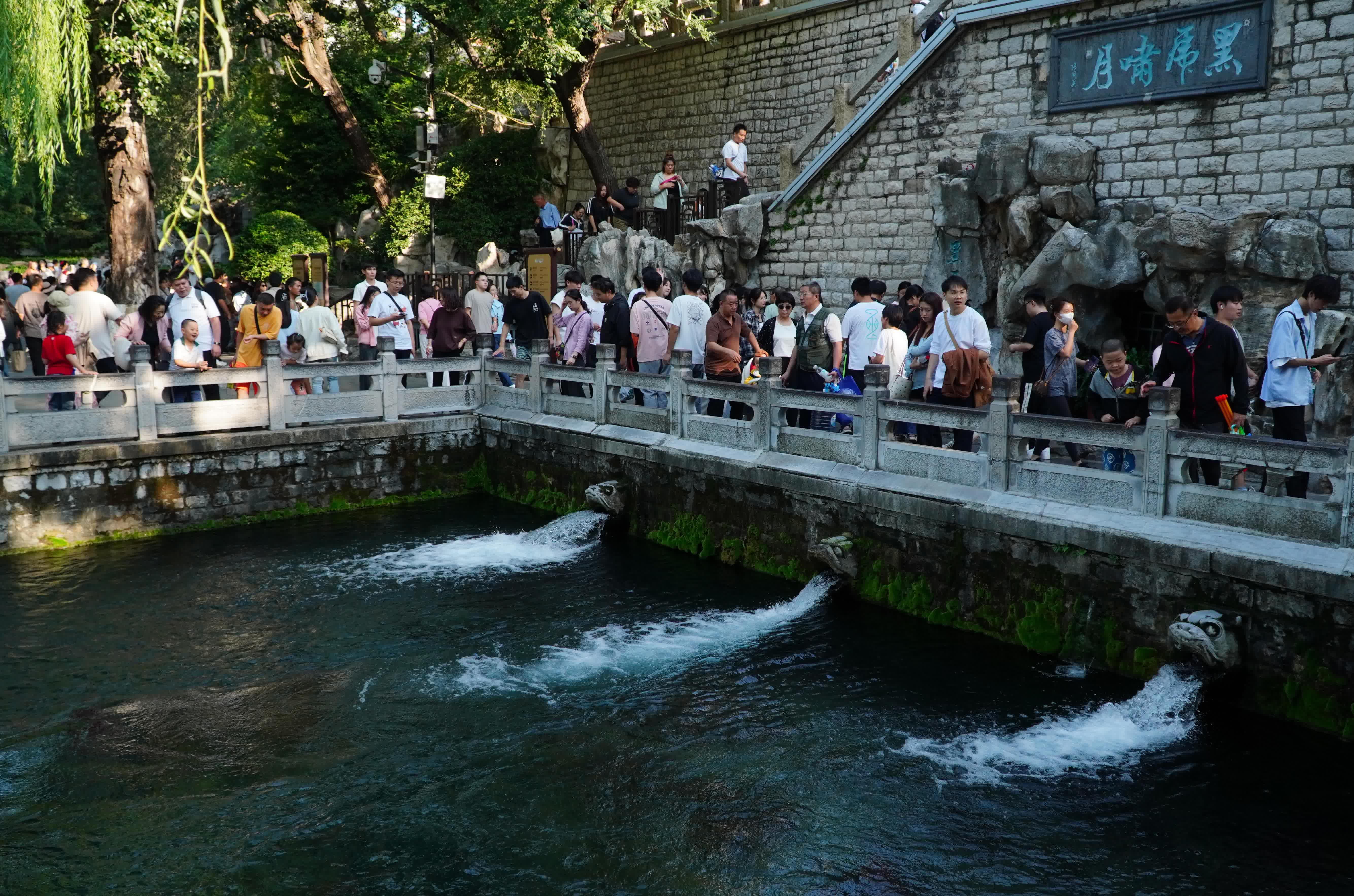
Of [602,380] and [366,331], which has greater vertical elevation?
[366,331]

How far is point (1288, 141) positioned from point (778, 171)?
34.2ft

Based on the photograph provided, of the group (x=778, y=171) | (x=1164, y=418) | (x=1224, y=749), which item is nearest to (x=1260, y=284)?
(x=1164, y=418)

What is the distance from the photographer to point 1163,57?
1393 cm

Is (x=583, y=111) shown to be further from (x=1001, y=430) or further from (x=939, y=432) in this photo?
(x=1001, y=430)

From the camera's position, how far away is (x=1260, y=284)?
13.1 metres

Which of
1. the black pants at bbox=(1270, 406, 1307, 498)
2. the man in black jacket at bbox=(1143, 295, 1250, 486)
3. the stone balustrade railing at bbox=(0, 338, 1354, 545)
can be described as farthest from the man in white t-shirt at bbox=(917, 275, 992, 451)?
the black pants at bbox=(1270, 406, 1307, 498)

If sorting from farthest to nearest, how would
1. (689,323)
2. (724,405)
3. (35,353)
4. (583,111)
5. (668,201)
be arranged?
(583,111), (668,201), (35,353), (724,405), (689,323)

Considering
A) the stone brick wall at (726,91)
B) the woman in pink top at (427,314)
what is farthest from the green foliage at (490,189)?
the woman in pink top at (427,314)

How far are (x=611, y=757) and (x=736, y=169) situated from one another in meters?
14.6

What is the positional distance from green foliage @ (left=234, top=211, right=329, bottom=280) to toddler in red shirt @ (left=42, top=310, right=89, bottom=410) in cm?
1237

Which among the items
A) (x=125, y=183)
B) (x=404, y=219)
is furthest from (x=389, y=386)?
(x=404, y=219)

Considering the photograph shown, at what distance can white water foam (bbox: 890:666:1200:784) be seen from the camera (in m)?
7.01

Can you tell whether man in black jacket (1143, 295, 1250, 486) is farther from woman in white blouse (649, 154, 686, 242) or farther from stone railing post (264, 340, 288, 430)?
woman in white blouse (649, 154, 686, 242)

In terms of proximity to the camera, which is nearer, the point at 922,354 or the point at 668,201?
the point at 922,354
